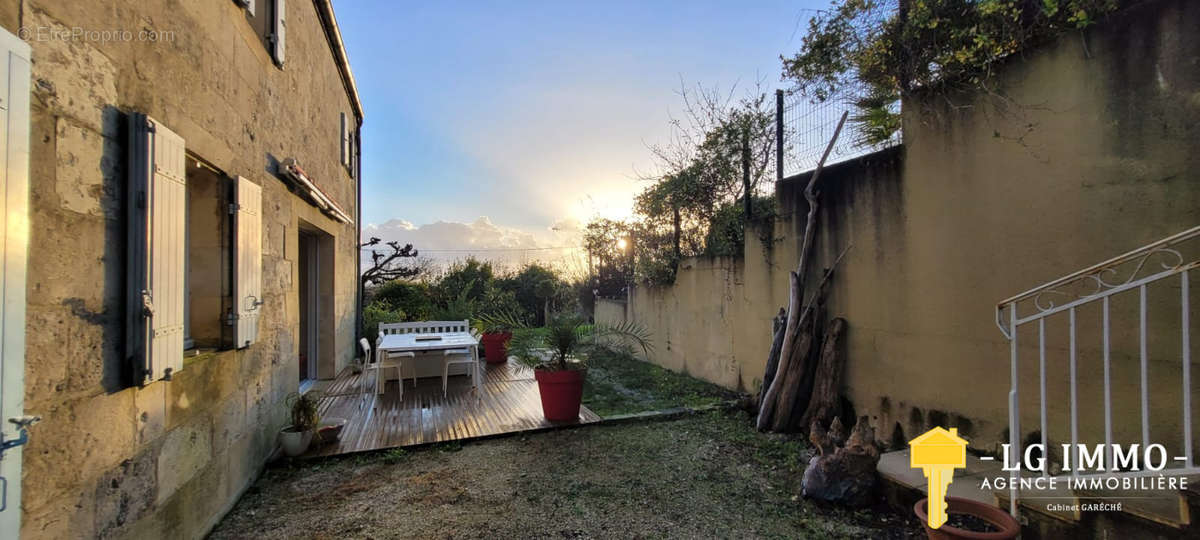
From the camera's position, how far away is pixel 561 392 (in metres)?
4.41

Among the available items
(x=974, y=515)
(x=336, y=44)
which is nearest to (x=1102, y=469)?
(x=974, y=515)

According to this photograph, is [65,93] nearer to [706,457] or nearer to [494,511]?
[494,511]

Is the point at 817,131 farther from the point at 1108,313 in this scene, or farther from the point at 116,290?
the point at 116,290

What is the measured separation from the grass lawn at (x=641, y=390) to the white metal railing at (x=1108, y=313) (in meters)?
2.93

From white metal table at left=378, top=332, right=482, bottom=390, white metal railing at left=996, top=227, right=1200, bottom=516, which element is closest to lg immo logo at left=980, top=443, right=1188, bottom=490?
white metal railing at left=996, top=227, right=1200, bottom=516

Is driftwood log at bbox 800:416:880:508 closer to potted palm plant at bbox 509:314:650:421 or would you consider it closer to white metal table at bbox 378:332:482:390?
potted palm plant at bbox 509:314:650:421

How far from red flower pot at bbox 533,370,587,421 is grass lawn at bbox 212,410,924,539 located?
0.36 metres

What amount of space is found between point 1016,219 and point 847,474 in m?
1.84

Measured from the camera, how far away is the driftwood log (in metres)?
2.81

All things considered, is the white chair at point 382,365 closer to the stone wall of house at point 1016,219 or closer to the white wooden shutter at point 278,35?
the white wooden shutter at point 278,35

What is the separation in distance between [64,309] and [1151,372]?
4.50 metres

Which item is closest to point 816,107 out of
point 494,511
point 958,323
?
point 958,323

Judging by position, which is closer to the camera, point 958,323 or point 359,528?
point 359,528

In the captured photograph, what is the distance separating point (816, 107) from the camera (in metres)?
4.36
